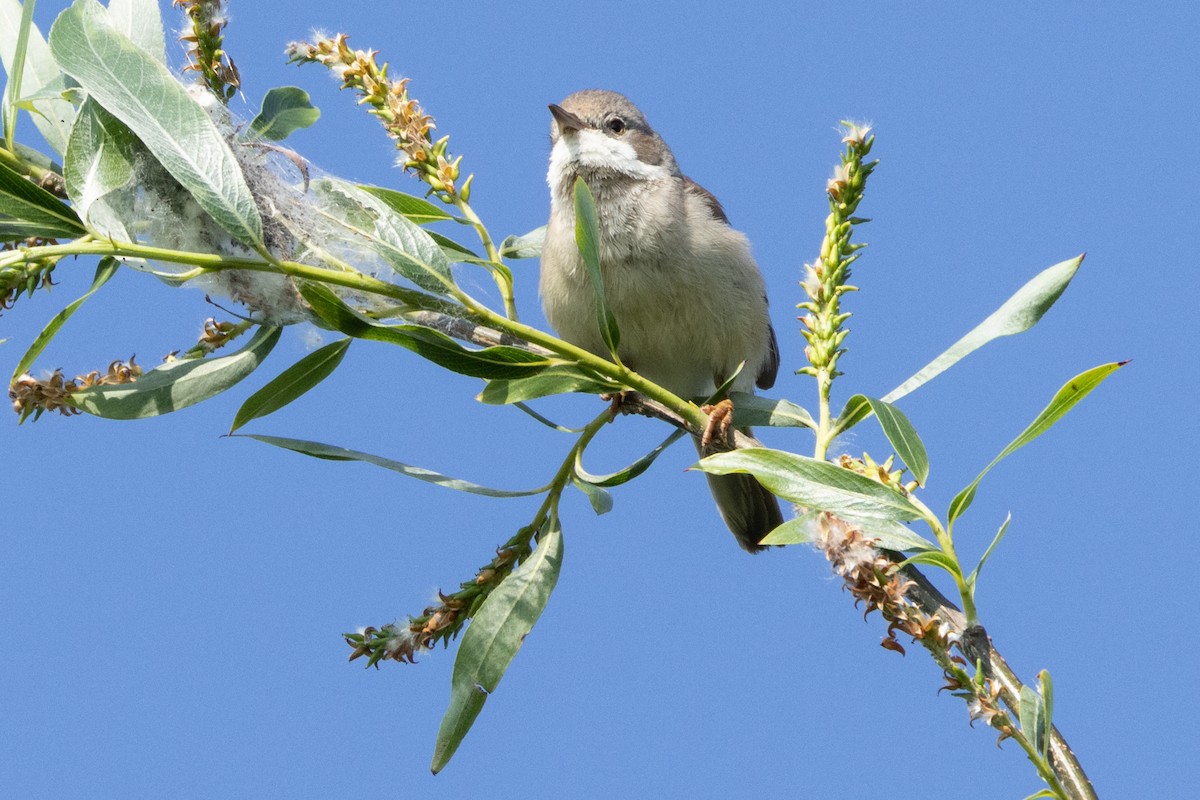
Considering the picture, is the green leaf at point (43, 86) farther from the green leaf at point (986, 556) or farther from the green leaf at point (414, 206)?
the green leaf at point (986, 556)

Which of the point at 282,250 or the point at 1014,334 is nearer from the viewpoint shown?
the point at 1014,334

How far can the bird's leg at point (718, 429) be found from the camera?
218 cm

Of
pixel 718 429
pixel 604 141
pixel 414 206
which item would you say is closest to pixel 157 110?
pixel 414 206

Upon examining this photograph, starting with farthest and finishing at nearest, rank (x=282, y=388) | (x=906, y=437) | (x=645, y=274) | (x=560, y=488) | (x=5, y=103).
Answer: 1. (x=645, y=274)
2. (x=560, y=488)
3. (x=282, y=388)
4. (x=5, y=103)
5. (x=906, y=437)

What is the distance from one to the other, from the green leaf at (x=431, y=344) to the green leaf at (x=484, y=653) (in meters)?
0.42

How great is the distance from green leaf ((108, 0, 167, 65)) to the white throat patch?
5.57 ft

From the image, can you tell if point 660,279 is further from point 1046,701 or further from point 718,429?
point 1046,701

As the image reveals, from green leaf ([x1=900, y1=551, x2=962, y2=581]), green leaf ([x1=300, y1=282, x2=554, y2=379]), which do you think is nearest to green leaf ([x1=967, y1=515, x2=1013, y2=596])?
green leaf ([x1=900, y1=551, x2=962, y2=581])

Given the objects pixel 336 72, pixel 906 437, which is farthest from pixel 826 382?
pixel 336 72

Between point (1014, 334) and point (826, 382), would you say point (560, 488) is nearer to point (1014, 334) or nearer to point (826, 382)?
point (826, 382)

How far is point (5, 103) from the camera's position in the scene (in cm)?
204

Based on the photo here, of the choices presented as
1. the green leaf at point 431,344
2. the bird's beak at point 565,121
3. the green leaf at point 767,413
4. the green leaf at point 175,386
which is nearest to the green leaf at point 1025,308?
the green leaf at point 767,413

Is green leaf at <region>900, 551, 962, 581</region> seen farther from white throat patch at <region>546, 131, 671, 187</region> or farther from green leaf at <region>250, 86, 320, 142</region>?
white throat patch at <region>546, 131, 671, 187</region>

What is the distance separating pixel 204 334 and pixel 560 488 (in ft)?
2.53
